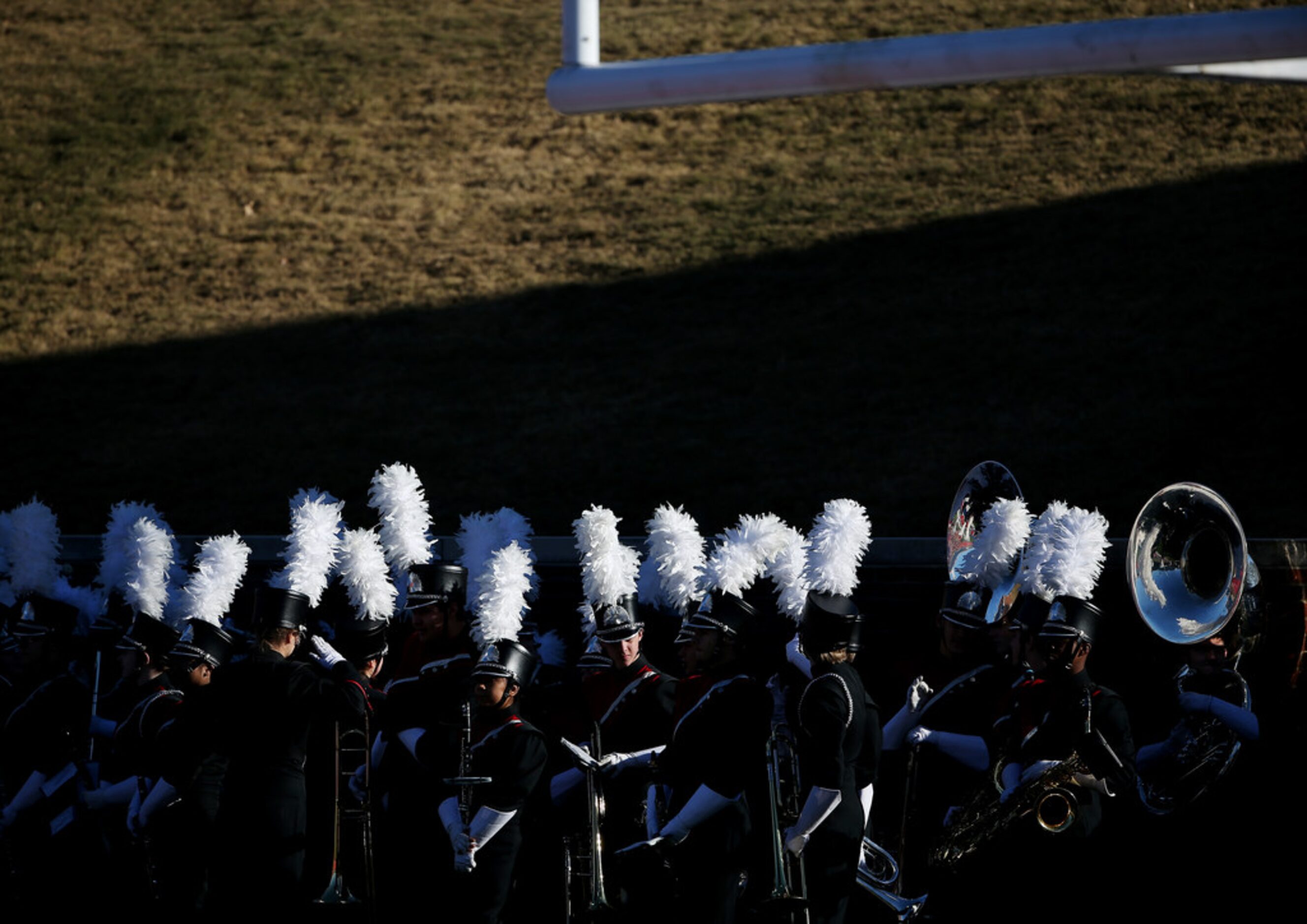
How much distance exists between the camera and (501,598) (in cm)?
652

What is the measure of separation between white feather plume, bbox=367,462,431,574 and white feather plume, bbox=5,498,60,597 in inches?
92.8

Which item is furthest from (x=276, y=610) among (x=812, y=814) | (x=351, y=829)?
(x=812, y=814)

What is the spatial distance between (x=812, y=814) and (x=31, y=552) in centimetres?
508

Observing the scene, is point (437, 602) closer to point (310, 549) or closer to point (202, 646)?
point (310, 549)

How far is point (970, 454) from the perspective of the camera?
44.9 feet

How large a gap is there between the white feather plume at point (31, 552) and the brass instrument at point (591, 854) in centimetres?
370

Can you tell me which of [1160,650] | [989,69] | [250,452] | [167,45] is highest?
[989,69]

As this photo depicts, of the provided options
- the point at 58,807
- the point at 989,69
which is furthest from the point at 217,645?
the point at 989,69

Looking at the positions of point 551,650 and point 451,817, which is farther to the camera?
point 551,650

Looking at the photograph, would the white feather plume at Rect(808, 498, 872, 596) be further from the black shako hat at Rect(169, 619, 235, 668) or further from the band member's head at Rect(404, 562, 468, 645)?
the black shako hat at Rect(169, 619, 235, 668)

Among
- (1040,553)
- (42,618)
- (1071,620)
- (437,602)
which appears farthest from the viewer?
(42,618)

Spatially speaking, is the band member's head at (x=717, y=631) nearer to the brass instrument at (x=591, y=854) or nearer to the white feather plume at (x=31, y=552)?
the brass instrument at (x=591, y=854)

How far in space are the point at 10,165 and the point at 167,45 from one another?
357 cm

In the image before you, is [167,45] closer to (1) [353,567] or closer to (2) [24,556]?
(2) [24,556]
